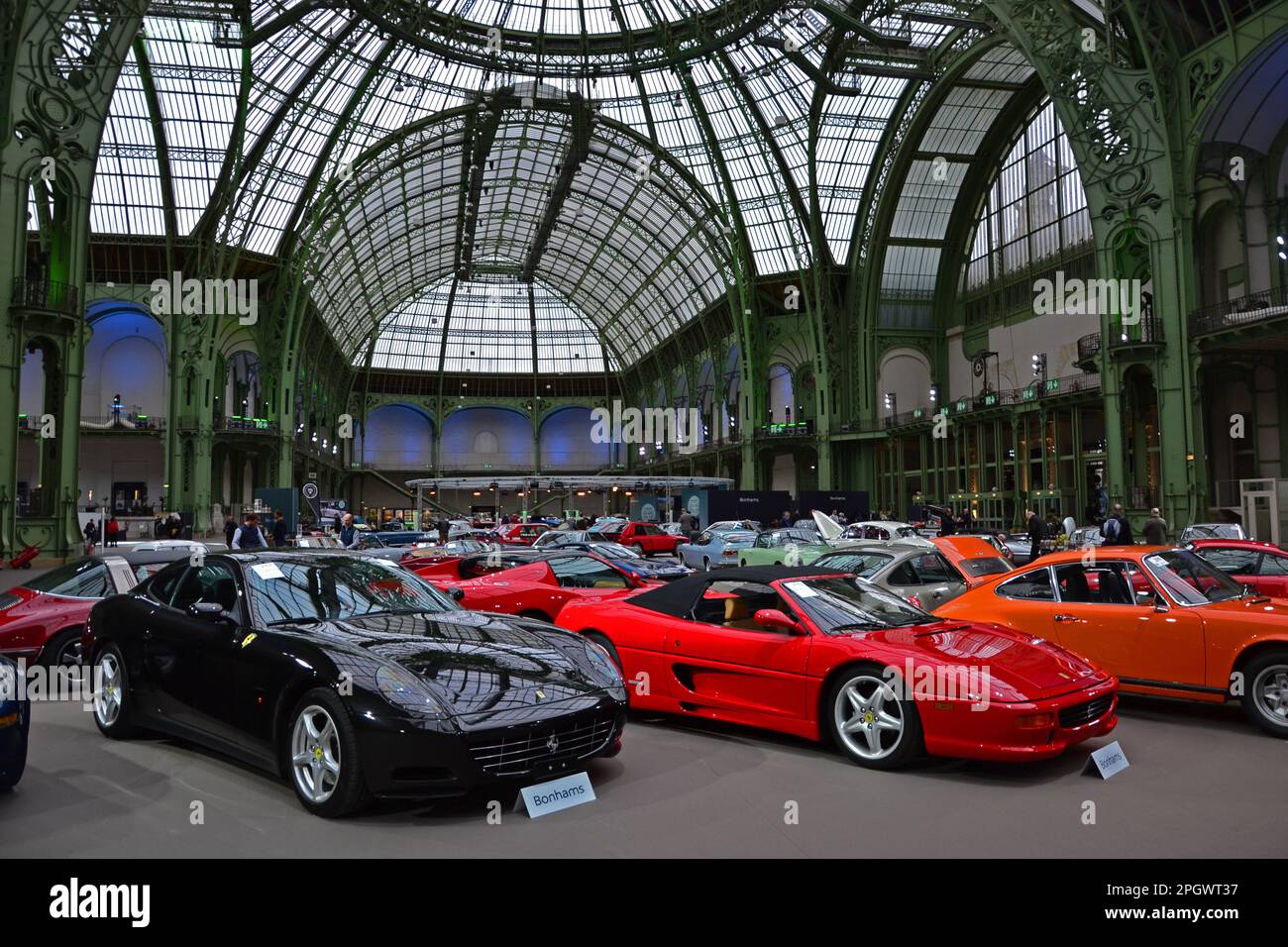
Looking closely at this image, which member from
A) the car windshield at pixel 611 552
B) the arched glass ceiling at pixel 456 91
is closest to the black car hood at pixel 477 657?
the car windshield at pixel 611 552

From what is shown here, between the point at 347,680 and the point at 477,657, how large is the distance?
82cm

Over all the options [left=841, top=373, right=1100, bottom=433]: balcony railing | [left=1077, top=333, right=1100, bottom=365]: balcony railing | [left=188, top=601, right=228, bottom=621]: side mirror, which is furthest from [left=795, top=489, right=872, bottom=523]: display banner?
[left=188, top=601, right=228, bottom=621]: side mirror

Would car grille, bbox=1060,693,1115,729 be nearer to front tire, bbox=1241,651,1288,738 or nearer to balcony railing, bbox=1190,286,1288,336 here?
front tire, bbox=1241,651,1288,738

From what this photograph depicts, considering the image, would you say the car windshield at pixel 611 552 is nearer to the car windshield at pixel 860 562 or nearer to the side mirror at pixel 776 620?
the car windshield at pixel 860 562

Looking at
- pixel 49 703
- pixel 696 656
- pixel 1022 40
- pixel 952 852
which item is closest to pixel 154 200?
pixel 1022 40

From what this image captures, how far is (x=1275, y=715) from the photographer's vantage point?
22.8 ft

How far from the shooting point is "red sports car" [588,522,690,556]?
1220 inches

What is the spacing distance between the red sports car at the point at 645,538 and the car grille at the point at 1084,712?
80.0 ft

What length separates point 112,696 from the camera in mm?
6793

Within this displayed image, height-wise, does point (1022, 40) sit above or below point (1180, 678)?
above

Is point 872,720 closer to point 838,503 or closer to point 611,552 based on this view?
point 611,552

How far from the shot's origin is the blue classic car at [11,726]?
16.1 ft
